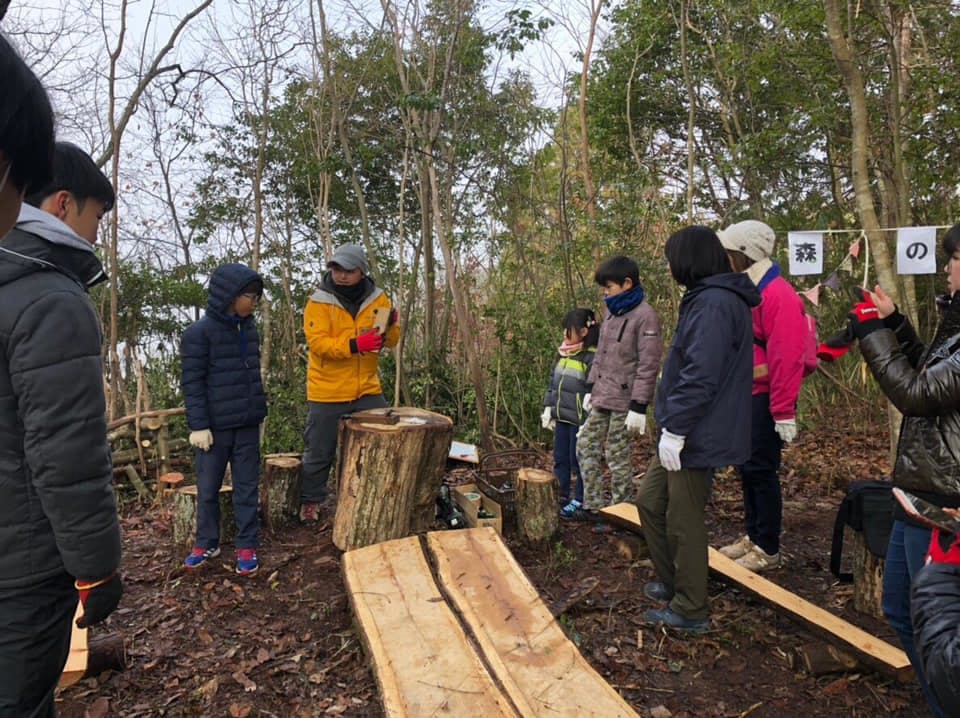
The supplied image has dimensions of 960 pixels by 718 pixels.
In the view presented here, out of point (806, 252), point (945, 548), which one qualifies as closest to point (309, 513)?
point (945, 548)

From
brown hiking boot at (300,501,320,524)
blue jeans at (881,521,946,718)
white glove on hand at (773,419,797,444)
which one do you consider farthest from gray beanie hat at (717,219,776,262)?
brown hiking boot at (300,501,320,524)

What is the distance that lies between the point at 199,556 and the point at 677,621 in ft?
9.35

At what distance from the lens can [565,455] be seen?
5.14 m

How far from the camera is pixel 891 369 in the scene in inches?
84.3

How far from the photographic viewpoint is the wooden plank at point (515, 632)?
2400 millimetres

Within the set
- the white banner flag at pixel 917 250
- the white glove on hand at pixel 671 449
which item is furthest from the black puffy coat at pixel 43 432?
the white banner flag at pixel 917 250

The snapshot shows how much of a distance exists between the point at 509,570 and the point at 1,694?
234 centimetres

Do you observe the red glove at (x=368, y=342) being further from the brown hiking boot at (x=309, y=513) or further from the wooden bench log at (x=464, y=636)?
the wooden bench log at (x=464, y=636)

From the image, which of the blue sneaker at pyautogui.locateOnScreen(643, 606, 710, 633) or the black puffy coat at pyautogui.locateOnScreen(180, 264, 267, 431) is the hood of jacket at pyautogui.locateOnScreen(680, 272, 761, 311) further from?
the black puffy coat at pyautogui.locateOnScreen(180, 264, 267, 431)

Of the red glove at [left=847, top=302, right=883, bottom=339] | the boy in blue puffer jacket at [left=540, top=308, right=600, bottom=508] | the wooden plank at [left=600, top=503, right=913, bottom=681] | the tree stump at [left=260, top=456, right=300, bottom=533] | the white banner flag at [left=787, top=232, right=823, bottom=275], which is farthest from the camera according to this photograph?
the white banner flag at [left=787, top=232, right=823, bottom=275]

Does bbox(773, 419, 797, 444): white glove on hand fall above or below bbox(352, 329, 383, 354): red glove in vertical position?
below

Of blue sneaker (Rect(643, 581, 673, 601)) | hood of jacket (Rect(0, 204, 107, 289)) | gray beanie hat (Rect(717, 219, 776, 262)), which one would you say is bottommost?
blue sneaker (Rect(643, 581, 673, 601))

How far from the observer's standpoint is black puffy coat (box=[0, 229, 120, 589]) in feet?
5.27

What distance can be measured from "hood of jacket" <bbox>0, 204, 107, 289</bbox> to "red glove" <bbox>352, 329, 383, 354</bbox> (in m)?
2.76
